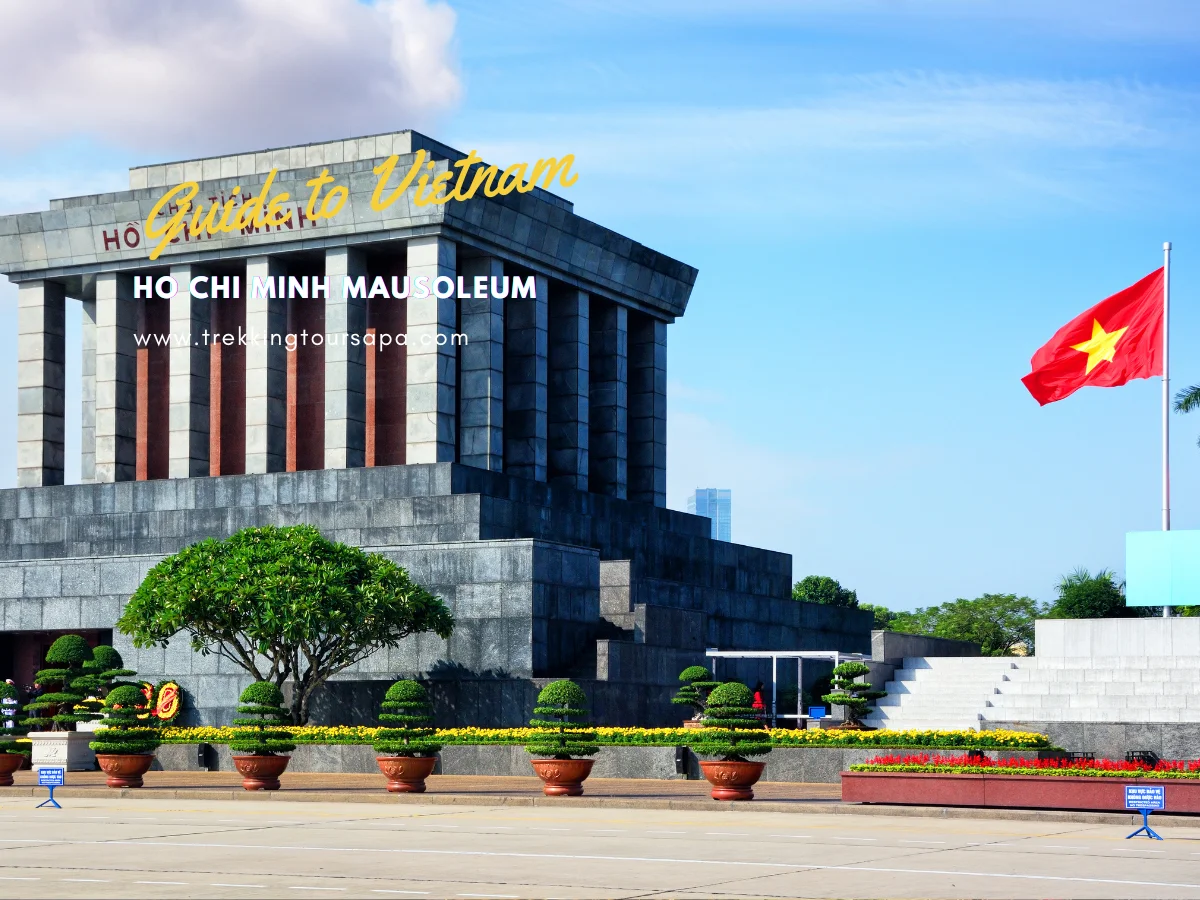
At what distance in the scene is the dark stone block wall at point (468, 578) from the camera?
4497 cm

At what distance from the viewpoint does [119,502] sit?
54.9 m

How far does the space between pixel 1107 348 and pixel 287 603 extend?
20650 mm

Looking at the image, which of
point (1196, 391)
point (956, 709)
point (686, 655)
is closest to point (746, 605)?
point (686, 655)

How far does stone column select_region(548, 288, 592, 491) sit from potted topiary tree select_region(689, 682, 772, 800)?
90.8ft

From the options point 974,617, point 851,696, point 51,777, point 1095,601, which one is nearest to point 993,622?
point 974,617

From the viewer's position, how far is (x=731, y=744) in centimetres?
3250

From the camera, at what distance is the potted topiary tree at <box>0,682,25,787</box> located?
3916 centimetres

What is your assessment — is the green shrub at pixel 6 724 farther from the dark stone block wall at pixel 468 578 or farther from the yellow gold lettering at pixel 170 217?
the yellow gold lettering at pixel 170 217

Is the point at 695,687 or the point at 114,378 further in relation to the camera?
the point at 114,378

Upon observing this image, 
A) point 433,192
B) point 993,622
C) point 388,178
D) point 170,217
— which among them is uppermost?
point 388,178

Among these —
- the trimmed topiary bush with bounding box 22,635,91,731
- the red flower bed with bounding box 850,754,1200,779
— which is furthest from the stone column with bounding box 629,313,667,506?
the red flower bed with bounding box 850,754,1200,779

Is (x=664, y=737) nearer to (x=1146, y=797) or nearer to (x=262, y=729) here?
(x=262, y=729)

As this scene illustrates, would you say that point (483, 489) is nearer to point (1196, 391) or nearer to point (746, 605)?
point (746, 605)

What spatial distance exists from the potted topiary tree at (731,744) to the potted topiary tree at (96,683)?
48.7 ft
